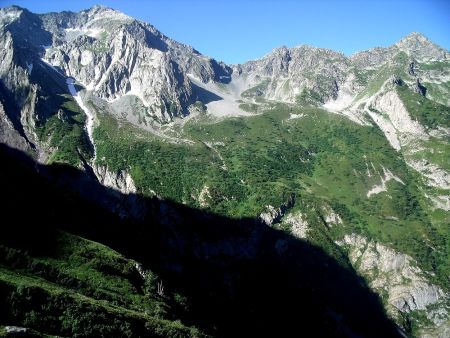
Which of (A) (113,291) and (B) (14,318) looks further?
(A) (113,291)

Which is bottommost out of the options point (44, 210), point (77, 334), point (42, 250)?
point (77, 334)

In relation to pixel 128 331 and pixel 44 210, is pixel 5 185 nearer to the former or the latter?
pixel 44 210

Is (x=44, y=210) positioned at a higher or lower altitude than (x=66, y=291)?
higher

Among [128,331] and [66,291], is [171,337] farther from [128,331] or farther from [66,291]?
[66,291]

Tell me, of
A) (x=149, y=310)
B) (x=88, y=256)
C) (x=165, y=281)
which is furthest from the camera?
(x=165, y=281)

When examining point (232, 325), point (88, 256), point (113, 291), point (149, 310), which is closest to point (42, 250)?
point (88, 256)

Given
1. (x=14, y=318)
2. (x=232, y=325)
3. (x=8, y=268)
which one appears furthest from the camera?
(x=232, y=325)

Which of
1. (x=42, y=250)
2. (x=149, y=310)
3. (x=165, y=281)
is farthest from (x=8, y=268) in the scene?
(x=165, y=281)

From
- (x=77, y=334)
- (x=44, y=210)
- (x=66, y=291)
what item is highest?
(x=44, y=210)

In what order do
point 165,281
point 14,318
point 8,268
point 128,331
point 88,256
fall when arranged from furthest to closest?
point 165,281 < point 88,256 < point 8,268 < point 128,331 < point 14,318
